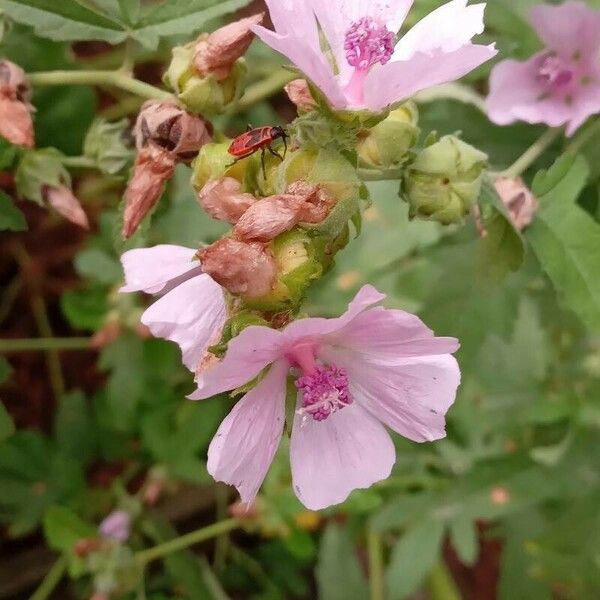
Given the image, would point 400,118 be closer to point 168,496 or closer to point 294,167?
point 294,167

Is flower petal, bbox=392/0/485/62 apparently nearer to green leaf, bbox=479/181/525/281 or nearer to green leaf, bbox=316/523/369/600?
green leaf, bbox=479/181/525/281

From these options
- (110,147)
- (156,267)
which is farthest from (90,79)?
(156,267)

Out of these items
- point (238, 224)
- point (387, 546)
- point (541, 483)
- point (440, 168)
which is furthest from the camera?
point (387, 546)

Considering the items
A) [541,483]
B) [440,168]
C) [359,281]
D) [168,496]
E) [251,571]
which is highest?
[440,168]

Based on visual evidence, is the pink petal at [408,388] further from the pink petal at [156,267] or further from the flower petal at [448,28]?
the flower petal at [448,28]

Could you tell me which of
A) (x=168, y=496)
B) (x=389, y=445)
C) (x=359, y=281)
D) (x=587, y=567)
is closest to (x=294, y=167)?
(x=389, y=445)

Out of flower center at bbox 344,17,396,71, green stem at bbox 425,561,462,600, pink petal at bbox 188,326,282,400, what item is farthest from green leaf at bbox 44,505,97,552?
flower center at bbox 344,17,396,71
